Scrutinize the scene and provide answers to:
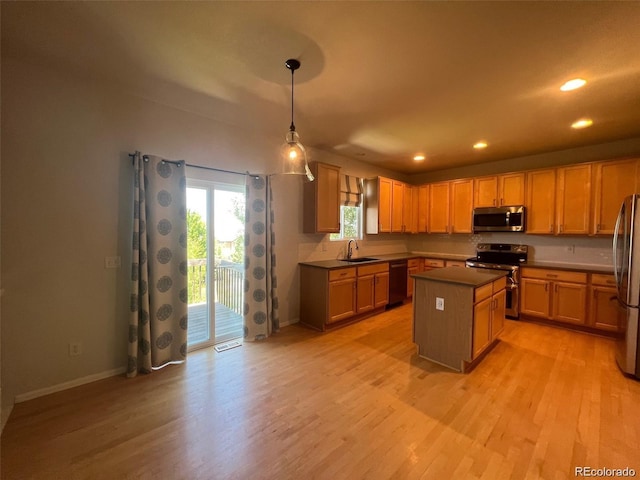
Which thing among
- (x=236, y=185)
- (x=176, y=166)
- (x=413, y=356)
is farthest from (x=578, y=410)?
(x=176, y=166)

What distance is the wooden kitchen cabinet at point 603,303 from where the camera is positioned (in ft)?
11.7

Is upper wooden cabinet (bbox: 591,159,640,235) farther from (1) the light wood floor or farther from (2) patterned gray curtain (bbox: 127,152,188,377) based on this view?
(2) patterned gray curtain (bbox: 127,152,188,377)

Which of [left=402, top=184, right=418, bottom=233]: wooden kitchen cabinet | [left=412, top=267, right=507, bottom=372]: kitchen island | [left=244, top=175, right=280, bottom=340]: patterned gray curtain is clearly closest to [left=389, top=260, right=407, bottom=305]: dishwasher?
[left=402, top=184, right=418, bottom=233]: wooden kitchen cabinet

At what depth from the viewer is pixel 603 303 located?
3.64 m

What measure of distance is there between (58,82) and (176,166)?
1.08 metres

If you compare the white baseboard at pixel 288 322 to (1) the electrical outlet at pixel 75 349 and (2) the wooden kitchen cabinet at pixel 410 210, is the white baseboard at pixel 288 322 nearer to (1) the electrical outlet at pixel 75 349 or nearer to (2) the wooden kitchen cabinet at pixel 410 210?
(1) the electrical outlet at pixel 75 349

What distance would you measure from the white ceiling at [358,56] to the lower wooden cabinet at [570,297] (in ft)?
6.71

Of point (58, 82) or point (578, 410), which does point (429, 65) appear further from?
point (58, 82)

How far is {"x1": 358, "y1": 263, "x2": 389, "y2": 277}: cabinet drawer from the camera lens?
4.27 meters

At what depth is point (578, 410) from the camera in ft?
7.09

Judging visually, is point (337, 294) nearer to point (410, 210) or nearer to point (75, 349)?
point (75, 349)

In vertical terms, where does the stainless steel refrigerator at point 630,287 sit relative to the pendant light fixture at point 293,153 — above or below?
below

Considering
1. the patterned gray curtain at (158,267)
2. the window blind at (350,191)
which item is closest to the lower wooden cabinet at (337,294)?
the window blind at (350,191)

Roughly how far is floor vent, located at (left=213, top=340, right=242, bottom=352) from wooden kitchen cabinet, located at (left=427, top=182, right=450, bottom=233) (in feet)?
14.4
